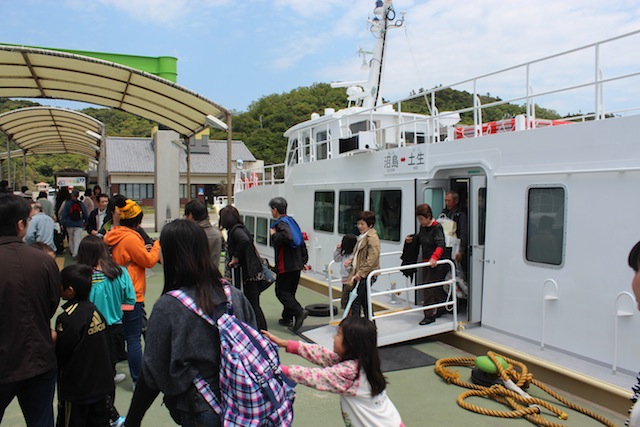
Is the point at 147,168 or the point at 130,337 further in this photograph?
the point at 147,168

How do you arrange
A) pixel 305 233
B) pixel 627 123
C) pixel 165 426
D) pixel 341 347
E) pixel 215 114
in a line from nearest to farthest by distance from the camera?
pixel 341 347
pixel 165 426
pixel 627 123
pixel 305 233
pixel 215 114

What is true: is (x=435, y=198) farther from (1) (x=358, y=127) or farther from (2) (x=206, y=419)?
(2) (x=206, y=419)

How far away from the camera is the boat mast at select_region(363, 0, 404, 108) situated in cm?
1040

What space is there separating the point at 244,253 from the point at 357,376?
349cm

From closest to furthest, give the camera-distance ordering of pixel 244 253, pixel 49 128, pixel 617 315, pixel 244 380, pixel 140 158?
pixel 244 380, pixel 617 315, pixel 244 253, pixel 49 128, pixel 140 158

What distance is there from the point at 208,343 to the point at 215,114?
9.79 m

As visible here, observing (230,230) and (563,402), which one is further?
(230,230)

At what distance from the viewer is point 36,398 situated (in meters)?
2.80

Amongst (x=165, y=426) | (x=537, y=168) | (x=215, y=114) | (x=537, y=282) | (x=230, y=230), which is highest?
(x=215, y=114)

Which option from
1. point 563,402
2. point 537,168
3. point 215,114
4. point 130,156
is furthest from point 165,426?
point 130,156

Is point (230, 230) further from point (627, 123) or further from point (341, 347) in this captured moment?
point (627, 123)

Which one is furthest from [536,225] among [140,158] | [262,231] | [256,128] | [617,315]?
[256,128]

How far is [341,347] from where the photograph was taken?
2.69 m

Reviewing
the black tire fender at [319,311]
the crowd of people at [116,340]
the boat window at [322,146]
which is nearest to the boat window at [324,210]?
the boat window at [322,146]
